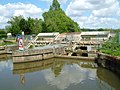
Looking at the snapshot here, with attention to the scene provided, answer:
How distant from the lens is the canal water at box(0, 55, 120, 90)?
19.9 m

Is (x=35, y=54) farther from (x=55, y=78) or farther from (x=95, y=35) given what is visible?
(x=95, y=35)

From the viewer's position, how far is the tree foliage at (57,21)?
69.1m

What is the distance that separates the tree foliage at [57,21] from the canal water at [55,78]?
124ft

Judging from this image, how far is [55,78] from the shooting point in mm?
23359

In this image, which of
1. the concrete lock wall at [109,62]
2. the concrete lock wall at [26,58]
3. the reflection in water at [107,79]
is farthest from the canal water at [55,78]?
the concrete lock wall at [26,58]

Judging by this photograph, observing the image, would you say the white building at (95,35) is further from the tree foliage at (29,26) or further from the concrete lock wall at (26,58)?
the tree foliage at (29,26)

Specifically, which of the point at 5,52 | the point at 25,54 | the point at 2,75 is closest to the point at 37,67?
the point at 25,54

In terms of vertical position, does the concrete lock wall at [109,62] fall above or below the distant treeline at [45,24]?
below

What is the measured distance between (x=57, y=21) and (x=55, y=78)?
48.3 m

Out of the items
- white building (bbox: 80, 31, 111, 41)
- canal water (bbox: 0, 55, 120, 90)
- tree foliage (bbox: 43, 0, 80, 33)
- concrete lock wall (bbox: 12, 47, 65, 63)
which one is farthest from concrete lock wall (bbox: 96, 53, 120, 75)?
tree foliage (bbox: 43, 0, 80, 33)

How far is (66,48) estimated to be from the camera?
40.2 meters

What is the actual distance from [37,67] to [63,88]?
432 inches

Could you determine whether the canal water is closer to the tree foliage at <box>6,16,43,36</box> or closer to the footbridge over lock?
the footbridge over lock

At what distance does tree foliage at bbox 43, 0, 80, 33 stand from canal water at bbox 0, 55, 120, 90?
37.7 meters
